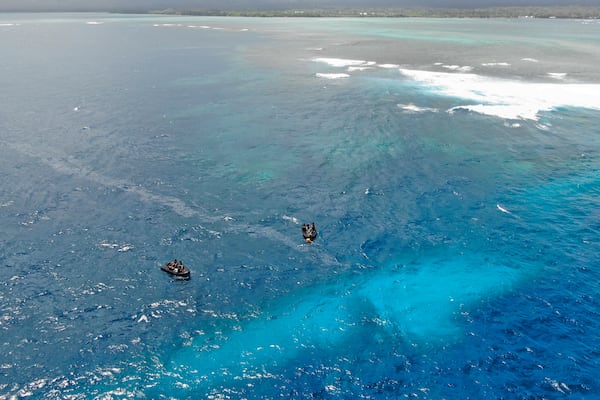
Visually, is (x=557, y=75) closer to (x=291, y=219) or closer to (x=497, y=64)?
(x=497, y=64)

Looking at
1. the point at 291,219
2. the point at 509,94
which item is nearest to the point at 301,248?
the point at 291,219

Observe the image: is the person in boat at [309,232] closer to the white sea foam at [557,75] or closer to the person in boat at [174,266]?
the person in boat at [174,266]

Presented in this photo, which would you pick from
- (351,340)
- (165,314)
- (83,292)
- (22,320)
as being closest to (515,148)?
(351,340)

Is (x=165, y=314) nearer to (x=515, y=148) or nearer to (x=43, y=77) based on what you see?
(x=515, y=148)

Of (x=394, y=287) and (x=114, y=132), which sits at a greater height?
(x=114, y=132)

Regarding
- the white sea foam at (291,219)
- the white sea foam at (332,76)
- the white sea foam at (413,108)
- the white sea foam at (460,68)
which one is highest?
the white sea foam at (460,68)

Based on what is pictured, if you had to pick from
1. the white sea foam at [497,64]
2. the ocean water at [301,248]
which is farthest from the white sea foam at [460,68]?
the ocean water at [301,248]

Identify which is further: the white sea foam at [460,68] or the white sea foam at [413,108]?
the white sea foam at [460,68]
